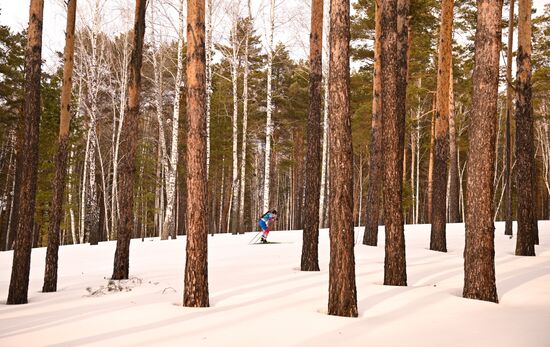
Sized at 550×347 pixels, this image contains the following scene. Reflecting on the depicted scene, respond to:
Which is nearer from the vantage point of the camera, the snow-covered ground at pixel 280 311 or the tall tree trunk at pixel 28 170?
the snow-covered ground at pixel 280 311

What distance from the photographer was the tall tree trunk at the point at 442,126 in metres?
13.2

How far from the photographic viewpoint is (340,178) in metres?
5.89

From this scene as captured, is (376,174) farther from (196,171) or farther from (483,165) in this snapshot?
(196,171)

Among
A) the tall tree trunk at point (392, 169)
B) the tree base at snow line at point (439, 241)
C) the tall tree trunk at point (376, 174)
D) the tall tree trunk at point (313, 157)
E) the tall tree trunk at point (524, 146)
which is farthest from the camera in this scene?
the tall tree trunk at point (376, 174)

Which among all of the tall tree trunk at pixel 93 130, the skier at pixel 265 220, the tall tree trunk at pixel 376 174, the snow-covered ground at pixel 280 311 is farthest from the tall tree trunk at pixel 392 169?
the tall tree trunk at pixel 93 130

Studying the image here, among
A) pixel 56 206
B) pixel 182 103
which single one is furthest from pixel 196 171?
pixel 182 103

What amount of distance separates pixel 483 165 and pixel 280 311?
12.8 ft

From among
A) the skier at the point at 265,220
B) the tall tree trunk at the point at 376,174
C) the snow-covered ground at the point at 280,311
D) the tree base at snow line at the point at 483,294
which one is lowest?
the snow-covered ground at the point at 280,311

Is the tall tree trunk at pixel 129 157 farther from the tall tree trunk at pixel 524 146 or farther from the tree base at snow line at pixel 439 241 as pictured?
the tall tree trunk at pixel 524 146

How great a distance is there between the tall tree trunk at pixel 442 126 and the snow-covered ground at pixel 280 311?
7.84ft

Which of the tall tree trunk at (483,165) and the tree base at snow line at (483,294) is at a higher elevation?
the tall tree trunk at (483,165)

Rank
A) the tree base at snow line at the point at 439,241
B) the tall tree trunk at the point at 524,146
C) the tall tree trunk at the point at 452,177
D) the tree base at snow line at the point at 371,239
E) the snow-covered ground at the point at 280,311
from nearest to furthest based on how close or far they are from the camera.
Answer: the snow-covered ground at the point at 280,311 < the tall tree trunk at the point at 524,146 < the tree base at snow line at the point at 439,241 < the tree base at snow line at the point at 371,239 < the tall tree trunk at the point at 452,177

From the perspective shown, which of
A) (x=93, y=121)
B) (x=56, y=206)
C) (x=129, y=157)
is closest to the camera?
(x=56, y=206)

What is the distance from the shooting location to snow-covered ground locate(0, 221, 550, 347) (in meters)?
4.75
